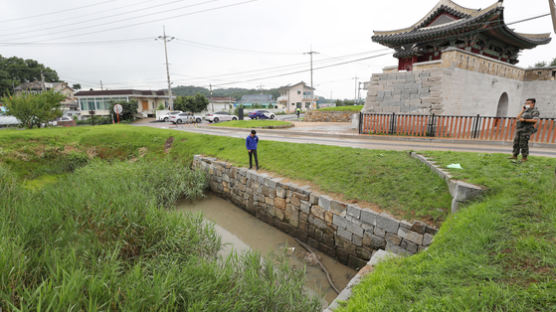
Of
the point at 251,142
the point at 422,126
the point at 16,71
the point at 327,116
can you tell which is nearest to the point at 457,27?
the point at 422,126

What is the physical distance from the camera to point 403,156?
782 centimetres

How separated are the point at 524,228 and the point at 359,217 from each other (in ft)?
8.88

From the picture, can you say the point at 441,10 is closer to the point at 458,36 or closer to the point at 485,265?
the point at 458,36

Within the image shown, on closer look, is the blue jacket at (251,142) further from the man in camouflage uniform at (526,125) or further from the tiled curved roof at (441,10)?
the tiled curved roof at (441,10)

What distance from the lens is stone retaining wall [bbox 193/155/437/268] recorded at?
4.96m

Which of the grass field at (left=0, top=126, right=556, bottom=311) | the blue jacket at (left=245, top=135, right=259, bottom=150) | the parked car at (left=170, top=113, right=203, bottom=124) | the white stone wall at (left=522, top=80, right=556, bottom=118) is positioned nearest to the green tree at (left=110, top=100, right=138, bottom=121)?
the parked car at (left=170, top=113, right=203, bottom=124)

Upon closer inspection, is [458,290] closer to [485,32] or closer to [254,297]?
[254,297]

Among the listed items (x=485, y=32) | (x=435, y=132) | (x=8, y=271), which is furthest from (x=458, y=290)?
(x=485, y=32)

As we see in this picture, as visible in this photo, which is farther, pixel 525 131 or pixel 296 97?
pixel 296 97

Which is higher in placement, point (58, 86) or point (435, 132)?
point (58, 86)

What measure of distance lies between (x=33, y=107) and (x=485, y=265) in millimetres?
20873

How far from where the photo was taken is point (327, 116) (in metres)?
28.0

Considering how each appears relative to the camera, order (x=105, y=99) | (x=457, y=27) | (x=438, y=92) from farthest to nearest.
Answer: (x=105, y=99) → (x=457, y=27) → (x=438, y=92)

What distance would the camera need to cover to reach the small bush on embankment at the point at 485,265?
2.44m
